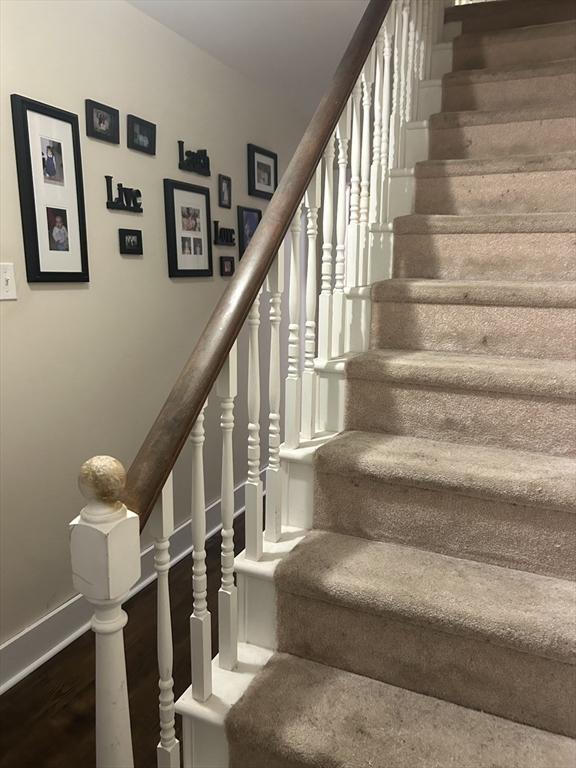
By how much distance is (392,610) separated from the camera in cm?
129

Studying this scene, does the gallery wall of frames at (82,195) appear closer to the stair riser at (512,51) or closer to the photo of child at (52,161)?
the photo of child at (52,161)

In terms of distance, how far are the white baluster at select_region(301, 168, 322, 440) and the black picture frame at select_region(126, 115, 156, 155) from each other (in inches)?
43.1

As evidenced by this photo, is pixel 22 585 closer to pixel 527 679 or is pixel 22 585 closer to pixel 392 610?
pixel 392 610

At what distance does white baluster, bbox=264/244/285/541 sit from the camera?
1.45 m

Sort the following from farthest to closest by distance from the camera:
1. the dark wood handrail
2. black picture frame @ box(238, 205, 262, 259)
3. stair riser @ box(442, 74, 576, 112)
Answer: black picture frame @ box(238, 205, 262, 259), stair riser @ box(442, 74, 576, 112), the dark wood handrail

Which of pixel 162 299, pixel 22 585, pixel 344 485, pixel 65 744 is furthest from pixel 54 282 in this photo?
pixel 65 744

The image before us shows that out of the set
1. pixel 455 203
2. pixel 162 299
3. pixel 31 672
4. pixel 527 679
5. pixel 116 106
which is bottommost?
pixel 31 672

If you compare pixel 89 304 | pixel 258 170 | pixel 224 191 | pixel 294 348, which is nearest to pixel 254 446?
pixel 294 348

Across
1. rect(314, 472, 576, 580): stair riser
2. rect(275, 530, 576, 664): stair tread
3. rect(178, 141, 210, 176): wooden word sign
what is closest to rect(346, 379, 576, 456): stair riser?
rect(314, 472, 576, 580): stair riser

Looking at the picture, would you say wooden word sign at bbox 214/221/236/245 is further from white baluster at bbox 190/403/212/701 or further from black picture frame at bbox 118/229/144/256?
white baluster at bbox 190/403/212/701

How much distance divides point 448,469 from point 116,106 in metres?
1.93

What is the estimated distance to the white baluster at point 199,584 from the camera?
46.5 inches

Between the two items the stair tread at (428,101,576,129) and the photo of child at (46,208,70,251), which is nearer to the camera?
the photo of child at (46,208,70,251)

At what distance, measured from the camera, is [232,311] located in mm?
1228
